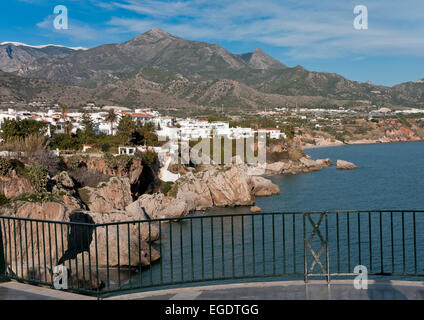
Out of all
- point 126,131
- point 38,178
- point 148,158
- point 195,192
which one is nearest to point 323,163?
point 126,131

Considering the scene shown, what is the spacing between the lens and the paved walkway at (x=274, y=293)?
18.4 feet

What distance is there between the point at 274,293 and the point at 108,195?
2834 centimetres

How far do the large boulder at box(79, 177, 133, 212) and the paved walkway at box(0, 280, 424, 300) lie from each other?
24.3 meters

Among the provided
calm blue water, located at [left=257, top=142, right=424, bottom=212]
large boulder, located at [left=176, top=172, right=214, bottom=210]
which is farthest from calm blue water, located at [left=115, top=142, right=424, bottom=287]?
large boulder, located at [left=176, top=172, right=214, bottom=210]

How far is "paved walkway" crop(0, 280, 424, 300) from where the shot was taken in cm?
562

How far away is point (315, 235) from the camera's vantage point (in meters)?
26.5

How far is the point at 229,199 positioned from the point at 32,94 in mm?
104062

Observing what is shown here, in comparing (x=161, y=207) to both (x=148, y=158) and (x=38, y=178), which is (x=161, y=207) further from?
(x=148, y=158)

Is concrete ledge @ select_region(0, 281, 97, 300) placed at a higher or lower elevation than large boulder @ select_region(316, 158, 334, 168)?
higher

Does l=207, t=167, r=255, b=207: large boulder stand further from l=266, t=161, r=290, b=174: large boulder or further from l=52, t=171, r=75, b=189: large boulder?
l=266, t=161, r=290, b=174: large boulder

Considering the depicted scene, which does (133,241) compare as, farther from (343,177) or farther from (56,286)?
(343,177)

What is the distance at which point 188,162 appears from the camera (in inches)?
2062

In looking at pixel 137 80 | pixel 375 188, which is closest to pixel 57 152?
pixel 375 188

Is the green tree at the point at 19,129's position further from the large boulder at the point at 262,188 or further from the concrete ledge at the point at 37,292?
the concrete ledge at the point at 37,292
